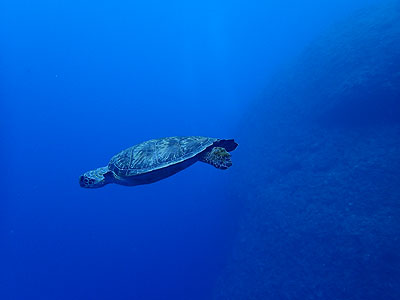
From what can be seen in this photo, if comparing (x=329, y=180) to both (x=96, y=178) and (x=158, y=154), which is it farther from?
(x=96, y=178)

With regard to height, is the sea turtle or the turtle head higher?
the turtle head

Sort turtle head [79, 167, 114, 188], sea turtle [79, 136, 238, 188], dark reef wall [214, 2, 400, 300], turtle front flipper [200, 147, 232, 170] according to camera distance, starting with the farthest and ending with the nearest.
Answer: dark reef wall [214, 2, 400, 300]
turtle head [79, 167, 114, 188]
sea turtle [79, 136, 238, 188]
turtle front flipper [200, 147, 232, 170]

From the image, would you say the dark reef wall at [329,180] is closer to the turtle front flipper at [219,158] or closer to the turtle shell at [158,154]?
the turtle front flipper at [219,158]

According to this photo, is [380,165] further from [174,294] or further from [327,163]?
[174,294]

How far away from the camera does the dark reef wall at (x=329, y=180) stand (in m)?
11.5

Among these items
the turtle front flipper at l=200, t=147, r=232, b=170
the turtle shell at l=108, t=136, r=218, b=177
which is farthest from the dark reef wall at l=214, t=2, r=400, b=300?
the turtle shell at l=108, t=136, r=218, b=177

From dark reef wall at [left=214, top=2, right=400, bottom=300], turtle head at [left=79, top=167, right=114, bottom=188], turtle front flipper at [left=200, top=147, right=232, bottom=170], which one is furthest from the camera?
dark reef wall at [left=214, top=2, right=400, bottom=300]

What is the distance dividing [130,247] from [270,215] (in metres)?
16.1

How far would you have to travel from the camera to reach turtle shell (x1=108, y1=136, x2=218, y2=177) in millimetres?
5844

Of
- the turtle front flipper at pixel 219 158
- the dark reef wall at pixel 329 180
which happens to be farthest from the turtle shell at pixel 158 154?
the dark reef wall at pixel 329 180

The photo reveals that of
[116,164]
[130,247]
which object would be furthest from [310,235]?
[130,247]

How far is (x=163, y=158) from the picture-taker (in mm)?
5930

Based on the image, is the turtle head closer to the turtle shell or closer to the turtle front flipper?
the turtle shell

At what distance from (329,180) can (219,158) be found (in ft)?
39.5
